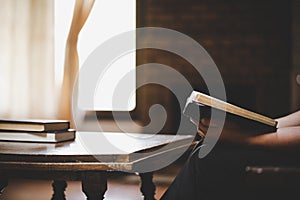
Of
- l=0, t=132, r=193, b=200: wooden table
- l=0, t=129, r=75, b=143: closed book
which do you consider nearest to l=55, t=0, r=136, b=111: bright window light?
l=0, t=129, r=75, b=143: closed book

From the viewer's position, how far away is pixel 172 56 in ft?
10.6

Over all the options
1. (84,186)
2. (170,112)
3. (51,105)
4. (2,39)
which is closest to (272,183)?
(84,186)

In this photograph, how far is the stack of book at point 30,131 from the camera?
1.26 m

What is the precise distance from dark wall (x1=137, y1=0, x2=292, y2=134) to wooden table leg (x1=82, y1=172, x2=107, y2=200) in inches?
89.2

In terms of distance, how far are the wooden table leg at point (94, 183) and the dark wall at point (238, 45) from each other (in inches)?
89.2

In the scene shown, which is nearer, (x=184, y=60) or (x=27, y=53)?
(x=184, y=60)

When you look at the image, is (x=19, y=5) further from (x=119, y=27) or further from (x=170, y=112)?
(x=170, y=112)

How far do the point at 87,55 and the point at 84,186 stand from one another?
251 centimetres

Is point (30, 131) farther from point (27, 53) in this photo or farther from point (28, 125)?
point (27, 53)

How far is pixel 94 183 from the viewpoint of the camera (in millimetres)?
947

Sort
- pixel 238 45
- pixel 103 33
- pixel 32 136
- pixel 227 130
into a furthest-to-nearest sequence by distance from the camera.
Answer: pixel 103 33, pixel 238 45, pixel 32 136, pixel 227 130

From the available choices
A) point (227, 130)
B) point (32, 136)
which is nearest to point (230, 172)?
point (227, 130)

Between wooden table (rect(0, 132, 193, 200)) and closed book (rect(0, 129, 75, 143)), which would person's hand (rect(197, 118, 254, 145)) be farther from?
closed book (rect(0, 129, 75, 143))

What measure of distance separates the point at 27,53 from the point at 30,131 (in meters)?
2.21
